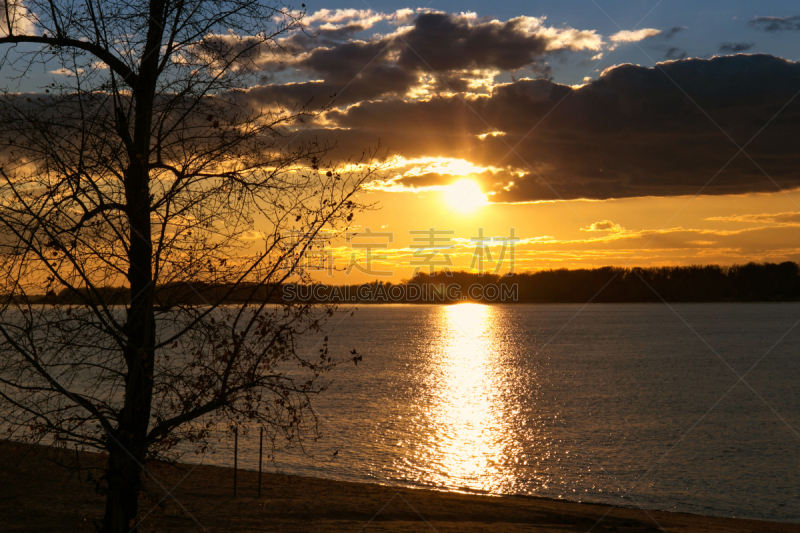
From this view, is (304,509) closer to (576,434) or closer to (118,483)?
(118,483)

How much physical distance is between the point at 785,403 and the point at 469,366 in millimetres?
37110

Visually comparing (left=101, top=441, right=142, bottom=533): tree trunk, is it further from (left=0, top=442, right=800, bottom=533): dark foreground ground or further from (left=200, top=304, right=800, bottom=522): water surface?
(left=200, top=304, right=800, bottom=522): water surface

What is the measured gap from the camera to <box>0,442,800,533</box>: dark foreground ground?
45.6 ft

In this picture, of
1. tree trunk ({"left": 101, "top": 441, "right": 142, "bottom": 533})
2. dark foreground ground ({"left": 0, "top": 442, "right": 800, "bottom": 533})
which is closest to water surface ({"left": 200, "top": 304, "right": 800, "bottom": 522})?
dark foreground ground ({"left": 0, "top": 442, "right": 800, "bottom": 533})

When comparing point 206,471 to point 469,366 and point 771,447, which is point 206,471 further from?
point 469,366

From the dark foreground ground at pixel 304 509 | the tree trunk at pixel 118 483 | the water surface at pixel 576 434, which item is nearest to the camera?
the tree trunk at pixel 118 483

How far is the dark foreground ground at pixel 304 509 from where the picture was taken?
45.6 ft

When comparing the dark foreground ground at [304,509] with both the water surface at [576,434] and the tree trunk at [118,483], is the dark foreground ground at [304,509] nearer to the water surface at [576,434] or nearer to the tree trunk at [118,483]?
the water surface at [576,434]

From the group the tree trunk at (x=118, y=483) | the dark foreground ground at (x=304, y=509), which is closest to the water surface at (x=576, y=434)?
the dark foreground ground at (x=304, y=509)

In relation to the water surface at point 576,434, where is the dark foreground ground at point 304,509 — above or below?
above

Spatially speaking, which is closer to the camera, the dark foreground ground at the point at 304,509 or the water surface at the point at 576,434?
the dark foreground ground at the point at 304,509

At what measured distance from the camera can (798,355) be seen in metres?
88.3

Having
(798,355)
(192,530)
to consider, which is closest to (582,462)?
(192,530)

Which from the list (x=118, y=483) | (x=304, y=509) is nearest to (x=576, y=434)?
(x=304, y=509)
